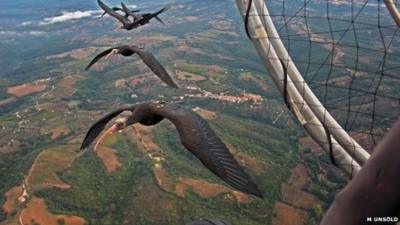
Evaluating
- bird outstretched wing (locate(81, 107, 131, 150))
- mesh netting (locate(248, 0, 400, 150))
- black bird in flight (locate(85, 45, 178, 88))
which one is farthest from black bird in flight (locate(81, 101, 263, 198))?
mesh netting (locate(248, 0, 400, 150))

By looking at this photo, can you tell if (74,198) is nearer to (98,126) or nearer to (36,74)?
(98,126)

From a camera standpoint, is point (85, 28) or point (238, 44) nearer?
point (238, 44)

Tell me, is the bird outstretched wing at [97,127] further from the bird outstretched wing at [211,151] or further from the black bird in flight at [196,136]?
the bird outstretched wing at [211,151]

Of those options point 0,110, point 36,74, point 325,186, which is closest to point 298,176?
point 325,186

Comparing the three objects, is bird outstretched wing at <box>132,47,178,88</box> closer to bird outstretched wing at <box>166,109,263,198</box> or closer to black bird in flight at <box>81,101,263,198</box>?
black bird in flight at <box>81,101,263,198</box>

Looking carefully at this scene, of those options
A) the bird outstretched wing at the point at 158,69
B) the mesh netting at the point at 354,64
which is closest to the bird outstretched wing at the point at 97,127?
the bird outstretched wing at the point at 158,69

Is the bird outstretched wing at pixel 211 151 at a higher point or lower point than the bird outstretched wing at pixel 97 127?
higher

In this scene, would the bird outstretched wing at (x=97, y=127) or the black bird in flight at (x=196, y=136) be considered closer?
the black bird in flight at (x=196, y=136)

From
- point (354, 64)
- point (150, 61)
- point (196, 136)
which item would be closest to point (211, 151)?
point (196, 136)
